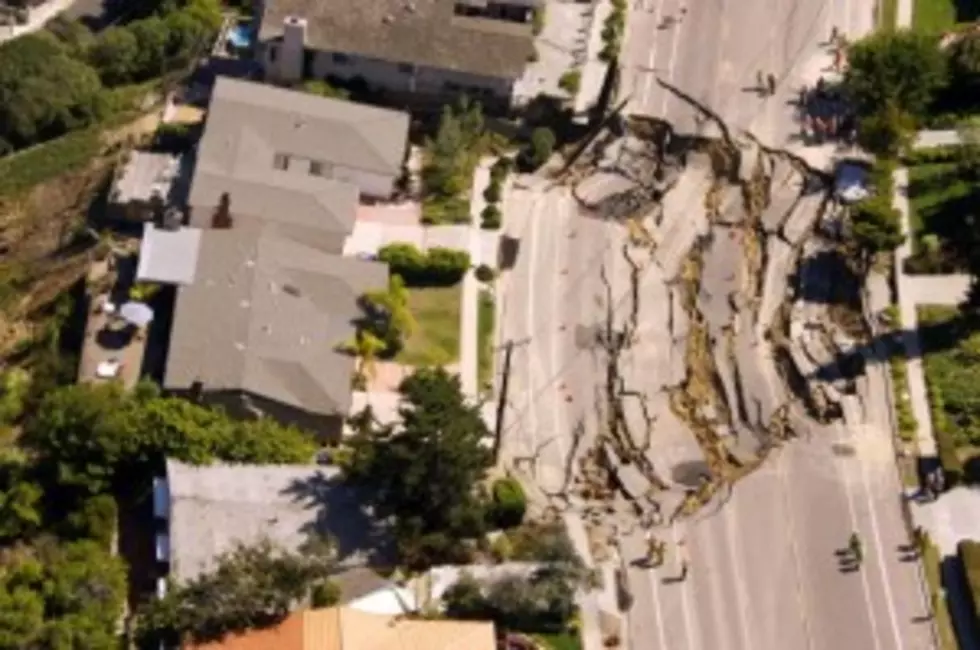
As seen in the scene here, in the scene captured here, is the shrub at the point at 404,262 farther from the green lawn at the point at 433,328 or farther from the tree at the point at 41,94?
the tree at the point at 41,94

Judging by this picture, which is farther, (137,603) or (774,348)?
(774,348)

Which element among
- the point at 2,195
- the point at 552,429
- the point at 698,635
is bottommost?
the point at 698,635

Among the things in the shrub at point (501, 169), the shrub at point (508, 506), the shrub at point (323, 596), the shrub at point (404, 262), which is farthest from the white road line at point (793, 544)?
the shrub at point (501, 169)

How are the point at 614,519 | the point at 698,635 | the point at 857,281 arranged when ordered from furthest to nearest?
the point at 857,281
the point at 614,519
the point at 698,635

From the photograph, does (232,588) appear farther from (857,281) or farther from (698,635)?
(857,281)

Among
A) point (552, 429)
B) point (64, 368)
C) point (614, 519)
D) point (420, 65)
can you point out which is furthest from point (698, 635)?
point (420, 65)

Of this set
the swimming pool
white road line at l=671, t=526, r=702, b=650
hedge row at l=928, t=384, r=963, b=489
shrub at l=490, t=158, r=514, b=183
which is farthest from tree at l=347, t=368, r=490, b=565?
the swimming pool

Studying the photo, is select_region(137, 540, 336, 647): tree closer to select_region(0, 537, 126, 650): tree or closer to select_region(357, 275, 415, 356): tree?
select_region(0, 537, 126, 650): tree
